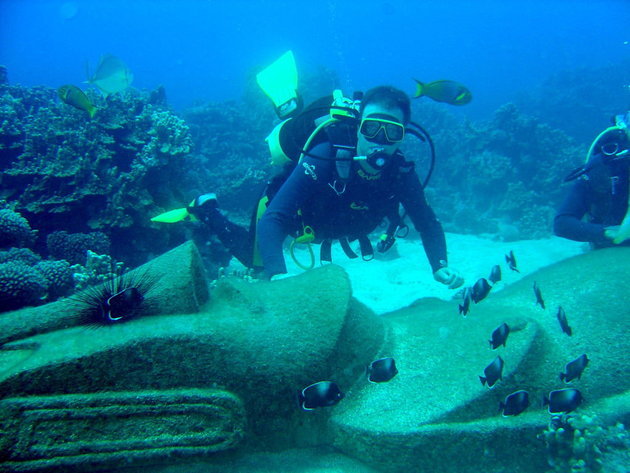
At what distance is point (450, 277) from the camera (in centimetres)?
393

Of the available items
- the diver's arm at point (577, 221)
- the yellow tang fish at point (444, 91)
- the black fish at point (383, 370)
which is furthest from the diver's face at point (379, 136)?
the diver's arm at point (577, 221)

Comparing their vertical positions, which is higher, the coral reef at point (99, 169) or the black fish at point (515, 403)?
the coral reef at point (99, 169)

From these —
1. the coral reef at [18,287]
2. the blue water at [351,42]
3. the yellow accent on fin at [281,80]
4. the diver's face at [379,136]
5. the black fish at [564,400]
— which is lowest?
the black fish at [564,400]

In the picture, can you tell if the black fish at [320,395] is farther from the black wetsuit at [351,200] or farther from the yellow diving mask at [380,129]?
the yellow diving mask at [380,129]

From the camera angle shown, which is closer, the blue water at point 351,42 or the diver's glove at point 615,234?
the diver's glove at point 615,234

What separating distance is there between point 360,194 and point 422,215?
952mm

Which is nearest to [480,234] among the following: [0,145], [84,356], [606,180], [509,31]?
[606,180]

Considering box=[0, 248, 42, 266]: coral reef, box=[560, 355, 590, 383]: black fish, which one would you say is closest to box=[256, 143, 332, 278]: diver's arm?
box=[560, 355, 590, 383]: black fish

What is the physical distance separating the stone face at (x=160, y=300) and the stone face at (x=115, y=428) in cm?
62

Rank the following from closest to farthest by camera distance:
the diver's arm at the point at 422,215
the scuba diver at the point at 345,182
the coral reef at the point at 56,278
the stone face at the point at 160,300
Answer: the stone face at the point at 160,300 → the scuba diver at the point at 345,182 → the coral reef at the point at 56,278 → the diver's arm at the point at 422,215

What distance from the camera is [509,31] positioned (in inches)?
2675

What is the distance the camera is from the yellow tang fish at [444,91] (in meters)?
6.48

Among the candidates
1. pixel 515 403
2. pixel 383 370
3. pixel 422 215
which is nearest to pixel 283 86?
pixel 422 215

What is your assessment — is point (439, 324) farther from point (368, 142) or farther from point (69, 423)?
point (69, 423)
